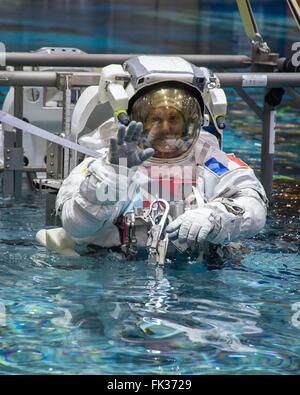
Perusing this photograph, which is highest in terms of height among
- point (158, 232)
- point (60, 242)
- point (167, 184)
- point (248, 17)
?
point (248, 17)

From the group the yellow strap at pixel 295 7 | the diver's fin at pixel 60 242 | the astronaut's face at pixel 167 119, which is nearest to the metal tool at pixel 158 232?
the astronaut's face at pixel 167 119

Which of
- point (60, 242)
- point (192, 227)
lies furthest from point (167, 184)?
point (60, 242)

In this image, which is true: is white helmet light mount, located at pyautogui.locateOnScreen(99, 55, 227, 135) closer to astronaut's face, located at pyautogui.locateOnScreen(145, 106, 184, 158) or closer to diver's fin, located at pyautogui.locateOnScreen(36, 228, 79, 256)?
astronaut's face, located at pyautogui.locateOnScreen(145, 106, 184, 158)

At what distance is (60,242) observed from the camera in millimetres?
5453

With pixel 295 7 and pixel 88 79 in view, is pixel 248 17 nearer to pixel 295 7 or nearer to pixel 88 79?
pixel 295 7

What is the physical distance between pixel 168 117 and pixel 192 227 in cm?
59

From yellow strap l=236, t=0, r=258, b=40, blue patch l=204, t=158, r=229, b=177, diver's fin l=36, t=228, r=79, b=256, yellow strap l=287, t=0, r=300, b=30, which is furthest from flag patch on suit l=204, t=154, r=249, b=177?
yellow strap l=236, t=0, r=258, b=40

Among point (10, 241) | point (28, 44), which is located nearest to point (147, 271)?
point (10, 241)

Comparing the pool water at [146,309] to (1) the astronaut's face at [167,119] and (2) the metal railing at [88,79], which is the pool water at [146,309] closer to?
(2) the metal railing at [88,79]

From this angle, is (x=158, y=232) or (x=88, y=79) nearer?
(x=158, y=232)

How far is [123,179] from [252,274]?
1033 millimetres

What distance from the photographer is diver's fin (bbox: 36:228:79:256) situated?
5.42m

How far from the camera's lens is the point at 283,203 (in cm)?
738
